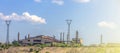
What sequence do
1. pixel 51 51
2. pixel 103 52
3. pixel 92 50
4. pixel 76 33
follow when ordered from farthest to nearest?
pixel 76 33 → pixel 51 51 → pixel 92 50 → pixel 103 52

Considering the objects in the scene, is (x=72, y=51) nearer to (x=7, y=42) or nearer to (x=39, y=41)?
(x=7, y=42)

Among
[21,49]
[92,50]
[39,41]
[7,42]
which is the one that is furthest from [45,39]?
[92,50]

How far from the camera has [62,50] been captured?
226 feet

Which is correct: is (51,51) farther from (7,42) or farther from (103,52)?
(7,42)

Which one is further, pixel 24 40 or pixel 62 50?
pixel 24 40

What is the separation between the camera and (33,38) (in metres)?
111

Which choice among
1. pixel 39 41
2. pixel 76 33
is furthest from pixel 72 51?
pixel 39 41

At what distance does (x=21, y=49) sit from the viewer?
72312 millimetres

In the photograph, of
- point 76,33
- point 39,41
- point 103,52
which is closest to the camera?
point 103,52

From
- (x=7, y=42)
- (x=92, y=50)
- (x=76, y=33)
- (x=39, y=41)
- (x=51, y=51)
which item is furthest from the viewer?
(x=39, y=41)

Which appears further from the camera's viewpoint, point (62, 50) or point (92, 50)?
point (62, 50)

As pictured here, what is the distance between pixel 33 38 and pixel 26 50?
3980cm

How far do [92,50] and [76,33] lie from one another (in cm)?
2297

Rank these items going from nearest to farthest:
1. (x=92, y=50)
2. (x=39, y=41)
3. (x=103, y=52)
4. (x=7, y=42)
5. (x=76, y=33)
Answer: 1. (x=103, y=52)
2. (x=92, y=50)
3. (x=76, y=33)
4. (x=7, y=42)
5. (x=39, y=41)
